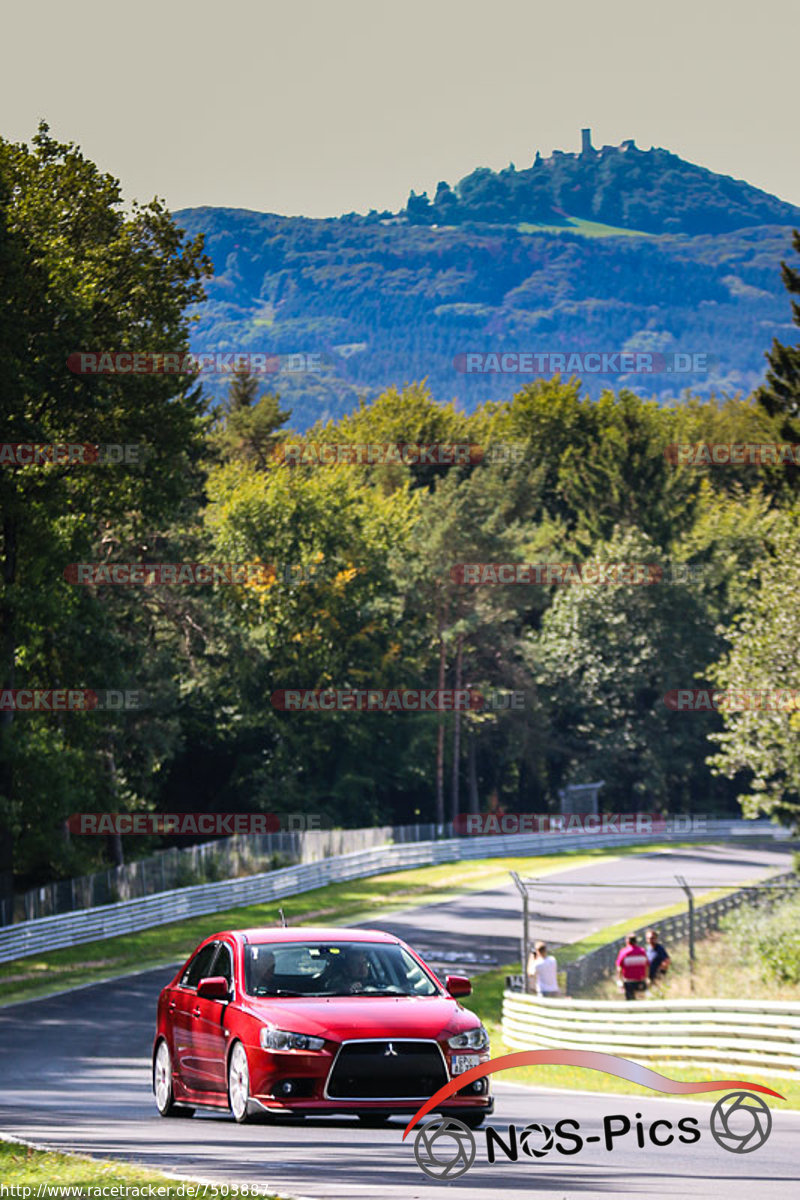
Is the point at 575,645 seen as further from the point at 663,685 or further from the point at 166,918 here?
the point at 166,918

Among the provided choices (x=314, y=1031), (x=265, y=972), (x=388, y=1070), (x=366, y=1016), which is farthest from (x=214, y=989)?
(x=388, y=1070)

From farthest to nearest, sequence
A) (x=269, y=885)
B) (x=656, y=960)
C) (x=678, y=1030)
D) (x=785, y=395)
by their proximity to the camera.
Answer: (x=269, y=885)
(x=785, y=395)
(x=656, y=960)
(x=678, y=1030)

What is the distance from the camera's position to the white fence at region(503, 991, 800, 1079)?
16.9 m

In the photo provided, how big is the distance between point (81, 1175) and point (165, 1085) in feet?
10.1

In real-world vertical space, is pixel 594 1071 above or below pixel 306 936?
below

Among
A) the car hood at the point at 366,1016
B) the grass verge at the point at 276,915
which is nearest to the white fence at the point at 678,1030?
the car hood at the point at 366,1016

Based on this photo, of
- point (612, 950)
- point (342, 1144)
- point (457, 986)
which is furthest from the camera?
point (612, 950)

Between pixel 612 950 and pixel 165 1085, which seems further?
pixel 612 950

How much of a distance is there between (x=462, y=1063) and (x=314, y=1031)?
993 millimetres

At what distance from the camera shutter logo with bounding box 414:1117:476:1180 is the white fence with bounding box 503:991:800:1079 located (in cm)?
675

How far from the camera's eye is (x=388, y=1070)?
10.4 meters

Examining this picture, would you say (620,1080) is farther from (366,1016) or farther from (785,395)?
(785,395)

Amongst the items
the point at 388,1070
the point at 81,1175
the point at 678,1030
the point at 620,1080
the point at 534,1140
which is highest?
the point at 388,1070

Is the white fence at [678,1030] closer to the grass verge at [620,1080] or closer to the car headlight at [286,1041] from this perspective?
the grass verge at [620,1080]
